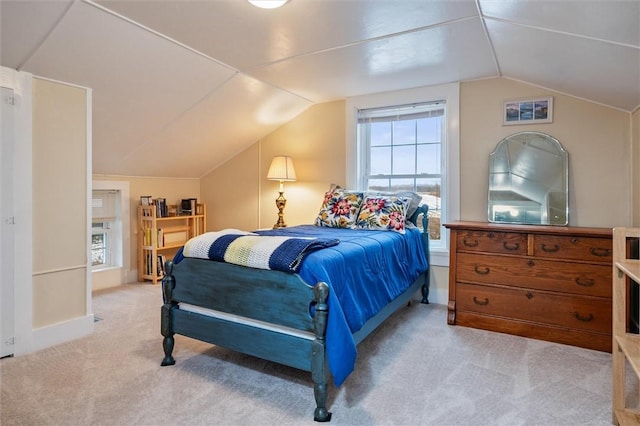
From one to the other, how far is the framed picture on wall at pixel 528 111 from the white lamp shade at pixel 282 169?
218cm

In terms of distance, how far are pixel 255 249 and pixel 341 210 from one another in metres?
1.55

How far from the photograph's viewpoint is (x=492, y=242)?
289cm

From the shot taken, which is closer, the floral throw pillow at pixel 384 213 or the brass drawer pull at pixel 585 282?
the brass drawer pull at pixel 585 282

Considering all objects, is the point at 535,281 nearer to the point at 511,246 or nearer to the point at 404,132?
the point at 511,246

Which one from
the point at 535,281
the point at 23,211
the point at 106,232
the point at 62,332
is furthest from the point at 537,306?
the point at 106,232

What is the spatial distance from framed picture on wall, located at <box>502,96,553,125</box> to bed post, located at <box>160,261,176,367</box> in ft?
9.72

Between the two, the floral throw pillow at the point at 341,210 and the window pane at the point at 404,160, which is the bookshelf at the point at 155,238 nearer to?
the floral throw pillow at the point at 341,210

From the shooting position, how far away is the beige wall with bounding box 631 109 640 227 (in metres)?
2.70

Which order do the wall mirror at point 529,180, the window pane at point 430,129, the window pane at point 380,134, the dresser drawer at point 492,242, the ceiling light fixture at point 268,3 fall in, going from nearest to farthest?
1. the ceiling light fixture at point 268,3
2. the dresser drawer at point 492,242
3. the wall mirror at point 529,180
4. the window pane at point 430,129
5. the window pane at point 380,134

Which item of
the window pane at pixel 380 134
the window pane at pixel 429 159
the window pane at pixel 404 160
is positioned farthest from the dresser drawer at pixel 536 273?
the window pane at pixel 380 134

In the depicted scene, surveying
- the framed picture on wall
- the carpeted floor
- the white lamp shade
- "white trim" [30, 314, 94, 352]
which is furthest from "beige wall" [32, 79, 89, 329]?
the framed picture on wall

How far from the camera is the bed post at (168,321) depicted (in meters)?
2.30

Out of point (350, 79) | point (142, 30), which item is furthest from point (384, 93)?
point (142, 30)

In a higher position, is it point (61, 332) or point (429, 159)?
point (429, 159)
